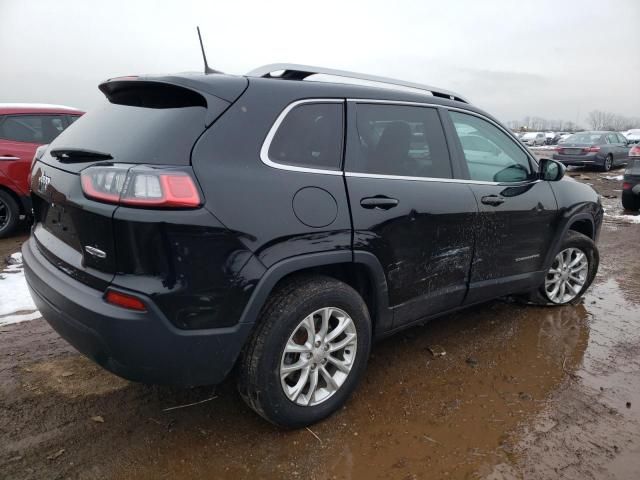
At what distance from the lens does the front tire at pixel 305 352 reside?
2.20m

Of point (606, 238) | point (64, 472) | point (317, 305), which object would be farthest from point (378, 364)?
point (606, 238)

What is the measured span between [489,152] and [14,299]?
161 inches

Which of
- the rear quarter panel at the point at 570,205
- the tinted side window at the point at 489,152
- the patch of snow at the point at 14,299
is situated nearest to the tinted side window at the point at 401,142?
the tinted side window at the point at 489,152

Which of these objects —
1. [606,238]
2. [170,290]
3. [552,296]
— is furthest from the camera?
[606,238]

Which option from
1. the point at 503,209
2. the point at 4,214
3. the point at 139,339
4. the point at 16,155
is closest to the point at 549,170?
the point at 503,209

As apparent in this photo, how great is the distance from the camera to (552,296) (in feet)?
13.4

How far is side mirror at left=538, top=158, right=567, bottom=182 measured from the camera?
3.62m

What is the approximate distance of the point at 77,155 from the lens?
2.27 metres

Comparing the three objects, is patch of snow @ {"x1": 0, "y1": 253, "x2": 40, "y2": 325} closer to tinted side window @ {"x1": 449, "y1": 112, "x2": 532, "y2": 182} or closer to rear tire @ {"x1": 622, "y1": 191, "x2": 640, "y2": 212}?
tinted side window @ {"x1": 449, "y1": 112, "x2": 532, "y2": 182}

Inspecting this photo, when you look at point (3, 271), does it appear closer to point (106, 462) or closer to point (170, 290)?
point (106, 462)

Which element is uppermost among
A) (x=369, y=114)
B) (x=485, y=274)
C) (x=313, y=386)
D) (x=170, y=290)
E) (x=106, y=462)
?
(x=369, y=114)

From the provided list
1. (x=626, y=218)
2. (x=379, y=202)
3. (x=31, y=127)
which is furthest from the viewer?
(x=626, y=218)

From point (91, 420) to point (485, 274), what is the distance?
2.61 m

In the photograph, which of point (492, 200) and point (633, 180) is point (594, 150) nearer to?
point (633, 180)
